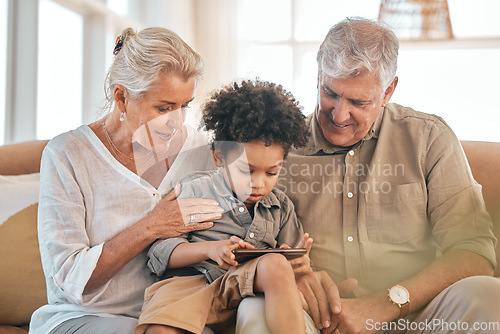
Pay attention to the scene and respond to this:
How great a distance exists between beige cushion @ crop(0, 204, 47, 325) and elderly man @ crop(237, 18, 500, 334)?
2.30 ft

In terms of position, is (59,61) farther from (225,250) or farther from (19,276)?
(225,250)

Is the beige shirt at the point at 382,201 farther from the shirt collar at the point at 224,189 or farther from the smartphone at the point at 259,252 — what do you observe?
the smartphone at the point at 259,252

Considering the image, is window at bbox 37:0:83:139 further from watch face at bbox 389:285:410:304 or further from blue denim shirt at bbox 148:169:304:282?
watch face at bbox 389:285:410:304

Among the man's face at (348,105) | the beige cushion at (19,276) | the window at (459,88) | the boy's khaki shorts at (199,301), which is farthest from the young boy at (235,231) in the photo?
the window at (459,88)

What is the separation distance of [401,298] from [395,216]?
0.18 m

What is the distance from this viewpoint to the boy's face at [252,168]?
0.91 metres

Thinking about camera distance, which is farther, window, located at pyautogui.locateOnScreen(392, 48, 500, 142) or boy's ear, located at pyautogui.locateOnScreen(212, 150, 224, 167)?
window, located at pyautogui.locateOnScreen(392, 48, 500, 142)

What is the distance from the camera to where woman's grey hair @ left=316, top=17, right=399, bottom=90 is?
1.00 m

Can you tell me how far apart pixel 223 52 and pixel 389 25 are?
52 centimetres

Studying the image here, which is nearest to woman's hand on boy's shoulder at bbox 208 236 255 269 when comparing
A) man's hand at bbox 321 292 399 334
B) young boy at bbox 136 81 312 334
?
young boy at bbox 136 81 312 334

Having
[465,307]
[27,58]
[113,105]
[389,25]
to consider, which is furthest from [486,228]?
[27,58]

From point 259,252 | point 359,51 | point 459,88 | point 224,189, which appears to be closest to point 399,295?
point 259,252

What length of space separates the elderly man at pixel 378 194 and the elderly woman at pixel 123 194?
252 millimetres

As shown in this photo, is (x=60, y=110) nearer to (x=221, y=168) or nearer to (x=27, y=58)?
(x=27, y=58)
